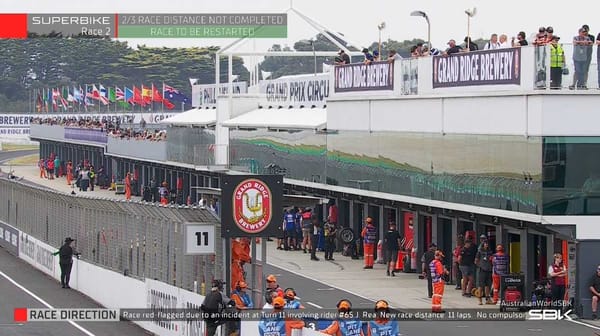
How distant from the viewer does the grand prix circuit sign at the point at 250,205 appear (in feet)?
73.7

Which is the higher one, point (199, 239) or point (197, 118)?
point (197, 118)

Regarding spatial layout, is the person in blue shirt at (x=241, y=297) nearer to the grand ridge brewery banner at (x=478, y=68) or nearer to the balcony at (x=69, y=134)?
the grand ridge brewery banner at (x=478, y=68)

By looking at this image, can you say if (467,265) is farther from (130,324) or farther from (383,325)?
(383,325)

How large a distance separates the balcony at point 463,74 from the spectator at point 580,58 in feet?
0.21

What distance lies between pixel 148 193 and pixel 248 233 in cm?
4755

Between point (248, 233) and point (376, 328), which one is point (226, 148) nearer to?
point (248, 233)

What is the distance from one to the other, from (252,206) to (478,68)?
12.9 meters

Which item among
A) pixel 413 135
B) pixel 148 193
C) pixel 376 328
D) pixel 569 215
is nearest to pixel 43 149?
pixel 148 193

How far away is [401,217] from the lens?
40.8 meters

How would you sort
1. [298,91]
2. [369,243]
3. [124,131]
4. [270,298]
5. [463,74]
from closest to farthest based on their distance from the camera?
[270,298], [463,74], [369,243], [298,91], [124,131]

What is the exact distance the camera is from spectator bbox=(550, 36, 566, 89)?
3034cm

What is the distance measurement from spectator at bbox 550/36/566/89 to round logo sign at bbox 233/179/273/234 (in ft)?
33.1

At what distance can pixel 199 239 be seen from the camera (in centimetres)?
2477

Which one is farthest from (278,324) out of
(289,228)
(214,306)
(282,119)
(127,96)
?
(127,96)
